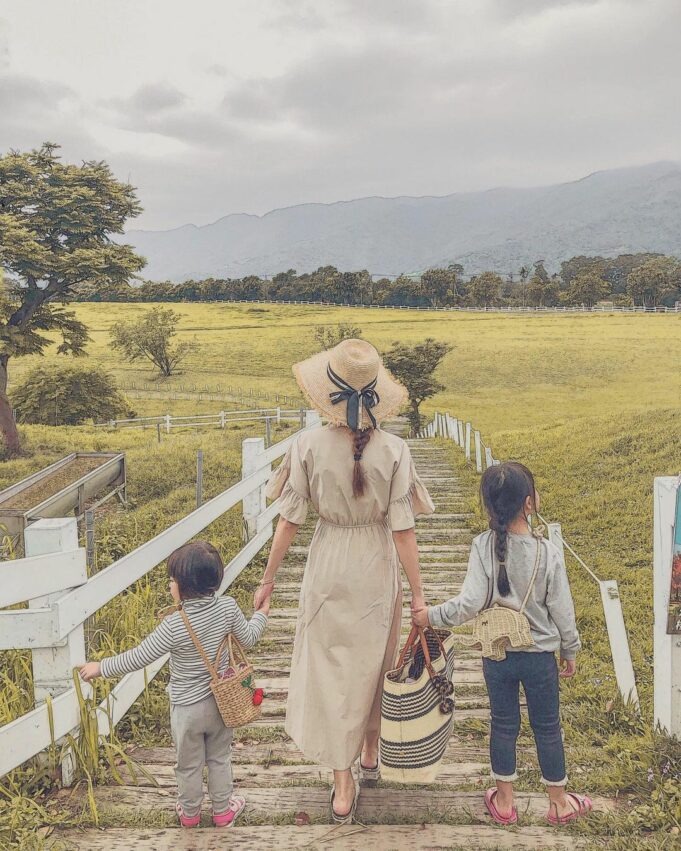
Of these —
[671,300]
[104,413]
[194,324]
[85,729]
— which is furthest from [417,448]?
[671,300]

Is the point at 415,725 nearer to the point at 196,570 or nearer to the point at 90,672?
the point at 196,570

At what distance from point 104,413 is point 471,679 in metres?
30.6

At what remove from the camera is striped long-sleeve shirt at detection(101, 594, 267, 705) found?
99.4 inches

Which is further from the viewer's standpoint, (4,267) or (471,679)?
(4,267)

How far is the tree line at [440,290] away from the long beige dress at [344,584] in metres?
79.1

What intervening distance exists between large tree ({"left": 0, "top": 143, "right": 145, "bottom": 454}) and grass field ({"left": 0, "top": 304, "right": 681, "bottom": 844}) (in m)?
4.37

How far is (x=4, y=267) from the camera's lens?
76.5 ft

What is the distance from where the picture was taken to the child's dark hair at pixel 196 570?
2.53 meters

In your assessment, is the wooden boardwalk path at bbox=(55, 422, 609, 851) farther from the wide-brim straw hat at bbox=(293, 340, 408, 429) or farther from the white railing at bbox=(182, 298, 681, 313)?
the white railing at bbox=(182, 298, 681, 313)

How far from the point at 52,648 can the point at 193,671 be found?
553mm

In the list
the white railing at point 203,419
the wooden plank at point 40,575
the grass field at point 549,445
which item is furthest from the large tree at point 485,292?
the wooden plank at point 40,575

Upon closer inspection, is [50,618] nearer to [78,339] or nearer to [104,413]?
[78,339]

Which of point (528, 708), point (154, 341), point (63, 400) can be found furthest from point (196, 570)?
point (154, 341)

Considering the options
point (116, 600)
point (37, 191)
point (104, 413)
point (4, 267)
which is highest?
point (37, 191)
